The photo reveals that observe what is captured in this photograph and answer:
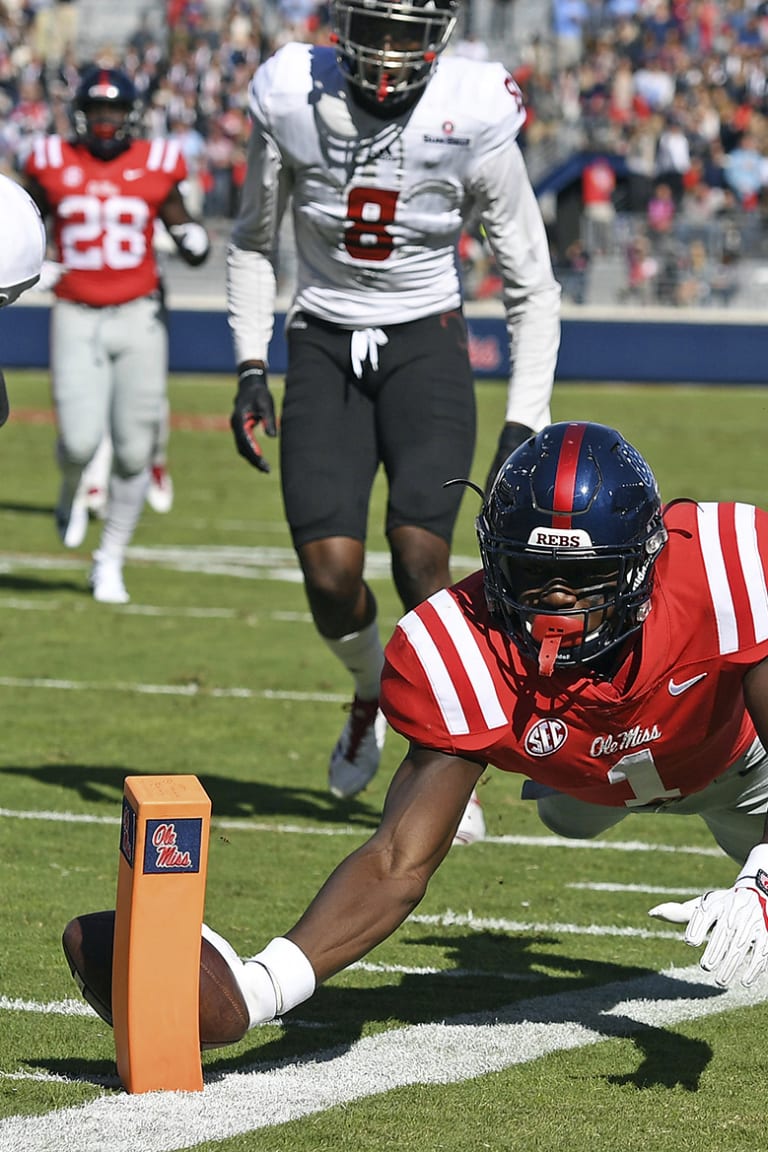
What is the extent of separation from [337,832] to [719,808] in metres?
1.70

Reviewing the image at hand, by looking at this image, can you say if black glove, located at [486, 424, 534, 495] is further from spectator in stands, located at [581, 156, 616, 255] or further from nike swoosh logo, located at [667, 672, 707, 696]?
spectator in stands, located at [581, 156, 616, 255]

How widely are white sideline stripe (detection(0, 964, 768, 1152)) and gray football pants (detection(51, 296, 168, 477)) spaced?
5194 mm

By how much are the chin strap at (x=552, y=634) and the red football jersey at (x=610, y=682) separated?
4.2 inches

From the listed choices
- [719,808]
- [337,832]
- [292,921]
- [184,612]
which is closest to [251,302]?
[337,832]

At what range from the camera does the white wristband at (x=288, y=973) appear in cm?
305

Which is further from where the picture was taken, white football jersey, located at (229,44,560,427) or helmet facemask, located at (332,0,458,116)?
white football jersey, located at (229,44,560,427)

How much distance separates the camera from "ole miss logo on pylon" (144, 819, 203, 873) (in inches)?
120

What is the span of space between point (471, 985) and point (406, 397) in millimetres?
1774

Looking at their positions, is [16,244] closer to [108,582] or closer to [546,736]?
[546,736]

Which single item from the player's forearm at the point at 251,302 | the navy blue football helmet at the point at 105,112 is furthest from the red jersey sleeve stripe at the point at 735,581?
the navy blue football helmet at the point at 105,112

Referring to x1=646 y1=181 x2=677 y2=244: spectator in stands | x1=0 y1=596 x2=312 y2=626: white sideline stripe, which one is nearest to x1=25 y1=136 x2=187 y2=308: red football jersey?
x1=0 y1=596 x2=312 y2=626: white sideline stripe

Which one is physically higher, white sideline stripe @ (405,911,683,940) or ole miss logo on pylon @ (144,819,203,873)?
ole miss logo on pylon @ (144,819,203,873)

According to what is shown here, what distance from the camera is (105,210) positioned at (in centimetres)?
889

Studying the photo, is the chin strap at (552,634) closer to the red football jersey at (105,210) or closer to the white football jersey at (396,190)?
the white football jersey at (396,190)
